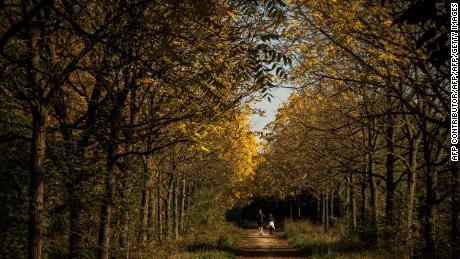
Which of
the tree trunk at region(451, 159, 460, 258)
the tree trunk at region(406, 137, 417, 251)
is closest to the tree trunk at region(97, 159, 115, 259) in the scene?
the tree trunk at region(451, 159, 460, 258)

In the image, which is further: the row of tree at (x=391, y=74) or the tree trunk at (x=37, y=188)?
the row of tree at (x=391, y=74)

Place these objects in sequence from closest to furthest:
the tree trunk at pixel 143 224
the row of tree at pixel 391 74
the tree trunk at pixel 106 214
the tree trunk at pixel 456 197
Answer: the row of tree at pixel 391 74 < the tree trunk at pixel 106 214 < the tree trunk at pixel 456 197 < the tree trunk at pixel 143 224

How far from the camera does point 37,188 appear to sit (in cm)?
612

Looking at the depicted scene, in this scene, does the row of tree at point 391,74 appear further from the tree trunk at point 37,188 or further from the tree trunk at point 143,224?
the tree trunk at point 143,224

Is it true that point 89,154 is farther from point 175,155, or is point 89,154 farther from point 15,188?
point 175,155

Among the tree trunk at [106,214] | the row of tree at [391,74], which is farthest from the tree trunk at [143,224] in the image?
the row of tree at [391,74]

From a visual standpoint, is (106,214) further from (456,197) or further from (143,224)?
(456,197)

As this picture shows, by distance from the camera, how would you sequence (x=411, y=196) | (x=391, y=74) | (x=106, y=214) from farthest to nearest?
(x=411, y=196), (x=391, y=74), (x=106, y=214)

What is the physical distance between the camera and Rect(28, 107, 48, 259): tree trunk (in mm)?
5949

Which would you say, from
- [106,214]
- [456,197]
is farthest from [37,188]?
[456,197]

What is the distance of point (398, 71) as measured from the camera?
9.66 m

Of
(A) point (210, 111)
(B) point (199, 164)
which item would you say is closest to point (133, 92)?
(A) point (210, 111)

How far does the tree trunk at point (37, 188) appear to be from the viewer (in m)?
5.95

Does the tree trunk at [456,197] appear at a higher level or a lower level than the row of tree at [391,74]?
lower
